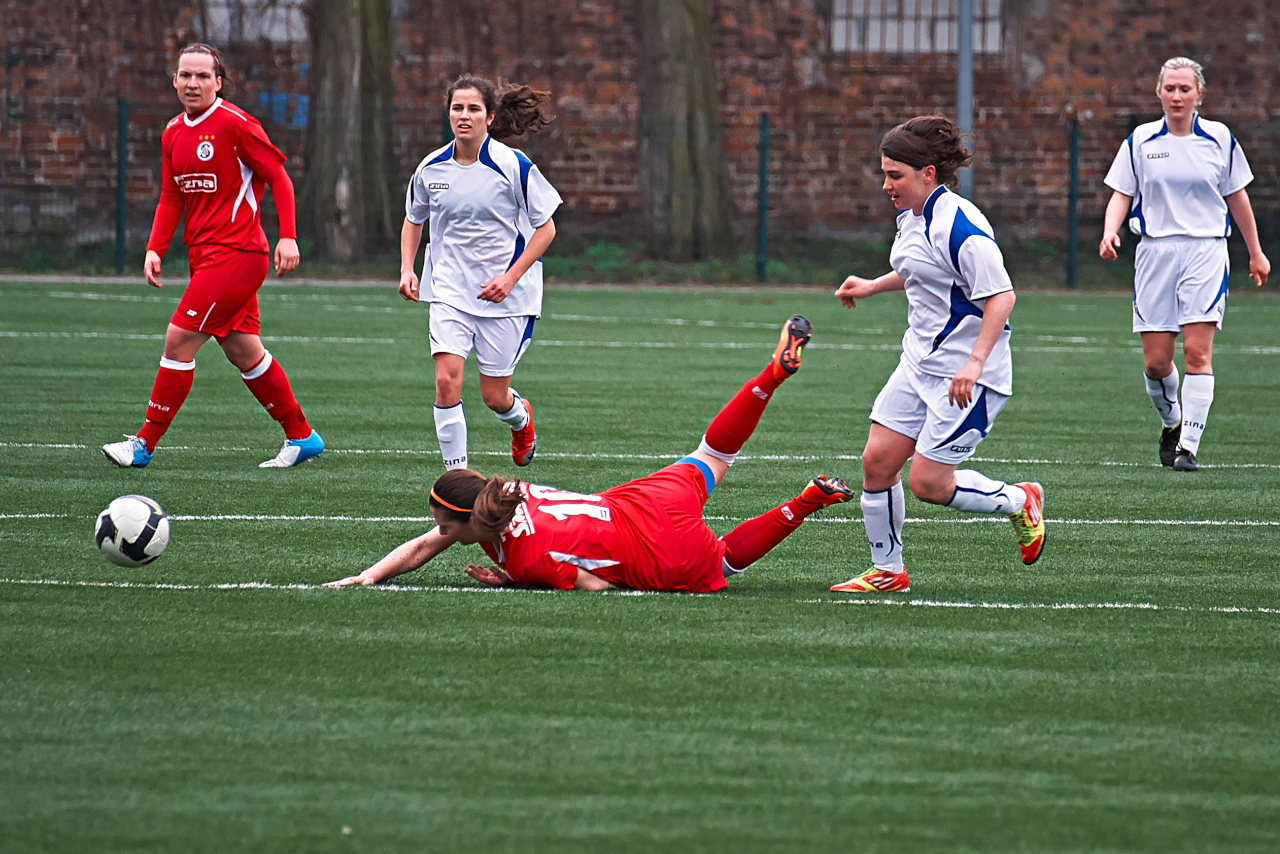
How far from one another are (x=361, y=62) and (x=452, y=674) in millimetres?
20556

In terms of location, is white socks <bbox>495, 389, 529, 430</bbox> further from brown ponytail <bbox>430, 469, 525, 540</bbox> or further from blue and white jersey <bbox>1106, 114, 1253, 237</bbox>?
blue and white jersey <bbox>1106, 114, 1253, 237</bbox>

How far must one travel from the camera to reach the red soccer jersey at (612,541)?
5.53 meters

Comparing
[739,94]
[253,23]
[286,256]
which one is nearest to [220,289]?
[286,256]

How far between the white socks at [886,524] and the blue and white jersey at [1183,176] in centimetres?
419

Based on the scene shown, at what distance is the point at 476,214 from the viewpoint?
7930 mm

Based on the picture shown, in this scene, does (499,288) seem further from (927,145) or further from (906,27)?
(906,27)

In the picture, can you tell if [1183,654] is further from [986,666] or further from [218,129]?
[218,129]

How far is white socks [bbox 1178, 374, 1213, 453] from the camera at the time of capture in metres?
9.03

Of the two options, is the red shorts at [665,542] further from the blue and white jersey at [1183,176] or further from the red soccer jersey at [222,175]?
the blue and white jersey at [1183,176]

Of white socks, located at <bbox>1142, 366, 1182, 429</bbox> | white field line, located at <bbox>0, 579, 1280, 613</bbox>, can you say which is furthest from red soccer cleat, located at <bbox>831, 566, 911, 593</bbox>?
white socks, located at <bbox>1142, 366, 1182, 429</bbox>

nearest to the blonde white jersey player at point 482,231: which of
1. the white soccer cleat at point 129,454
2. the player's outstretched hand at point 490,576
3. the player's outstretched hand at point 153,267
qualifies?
the player's outstretched hand at point 153,267

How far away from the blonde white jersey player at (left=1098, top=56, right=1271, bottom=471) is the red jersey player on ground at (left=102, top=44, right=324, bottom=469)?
Result: 455cm

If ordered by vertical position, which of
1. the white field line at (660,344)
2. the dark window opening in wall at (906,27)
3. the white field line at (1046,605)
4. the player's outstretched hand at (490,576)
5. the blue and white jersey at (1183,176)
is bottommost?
the white field line at (660,344)

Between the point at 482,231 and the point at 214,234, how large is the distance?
5.15ft
